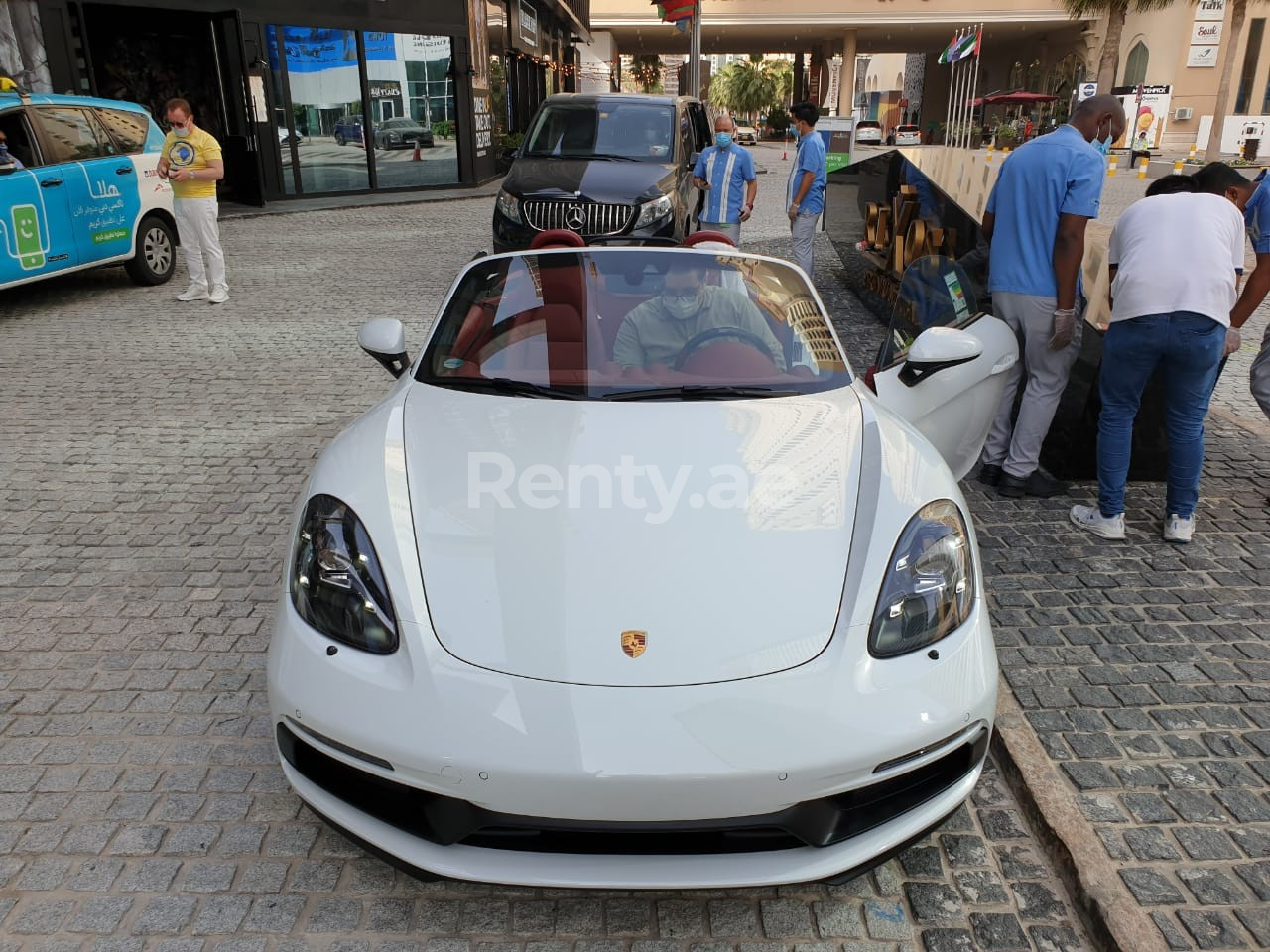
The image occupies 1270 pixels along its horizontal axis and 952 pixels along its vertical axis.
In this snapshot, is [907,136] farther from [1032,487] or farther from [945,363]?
[945,363]

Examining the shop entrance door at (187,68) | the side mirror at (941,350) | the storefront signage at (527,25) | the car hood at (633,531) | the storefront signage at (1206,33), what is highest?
the storefront signage at (1206,33)

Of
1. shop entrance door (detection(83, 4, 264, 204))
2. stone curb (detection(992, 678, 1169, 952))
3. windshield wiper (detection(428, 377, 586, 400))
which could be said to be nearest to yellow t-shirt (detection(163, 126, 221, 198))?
windshield wiper (detection(428, 377, 586, 400))

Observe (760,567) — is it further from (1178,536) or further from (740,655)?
(1178,536)

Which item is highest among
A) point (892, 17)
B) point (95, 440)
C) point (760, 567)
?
point (892, 17)

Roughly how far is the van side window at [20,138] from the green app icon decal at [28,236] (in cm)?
48

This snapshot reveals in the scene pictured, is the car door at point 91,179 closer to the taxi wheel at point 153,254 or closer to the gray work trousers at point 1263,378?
the taxi wheel at point 153,254

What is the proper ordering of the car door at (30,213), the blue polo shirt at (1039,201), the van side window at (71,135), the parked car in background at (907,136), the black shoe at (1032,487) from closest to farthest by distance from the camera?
the blue polo shirt at (1039,201), the black shoe at (1032,487), the car door at (30,213), the van side window at (71,135), the parked car in background at (907,136)

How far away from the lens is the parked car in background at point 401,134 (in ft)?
63.5

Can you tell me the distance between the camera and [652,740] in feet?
6.61

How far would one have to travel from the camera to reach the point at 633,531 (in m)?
2.46

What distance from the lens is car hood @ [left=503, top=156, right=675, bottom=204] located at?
960 centimetres

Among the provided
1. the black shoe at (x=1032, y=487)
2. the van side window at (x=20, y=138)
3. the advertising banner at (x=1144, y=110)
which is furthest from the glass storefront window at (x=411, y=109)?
the advertising banner at (x=1144, y=110)

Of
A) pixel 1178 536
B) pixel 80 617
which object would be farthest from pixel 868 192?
pixel 80 617

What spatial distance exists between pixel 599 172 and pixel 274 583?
278 inches
